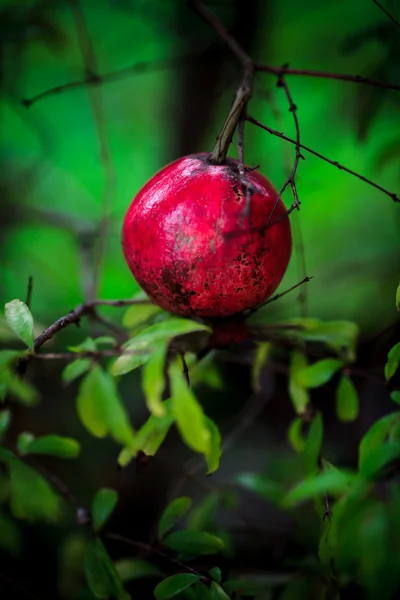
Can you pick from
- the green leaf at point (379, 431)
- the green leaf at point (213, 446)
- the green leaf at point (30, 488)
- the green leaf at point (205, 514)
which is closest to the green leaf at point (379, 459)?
the green leaf at point (379, 431)

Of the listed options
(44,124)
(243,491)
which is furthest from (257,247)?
(44,124)

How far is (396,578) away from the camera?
1.38ft

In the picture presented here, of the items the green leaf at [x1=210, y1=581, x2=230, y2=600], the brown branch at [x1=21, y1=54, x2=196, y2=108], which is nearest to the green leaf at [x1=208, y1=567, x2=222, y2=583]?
the green leaf at [x1=210, y1=581, x2=230, y2=600]

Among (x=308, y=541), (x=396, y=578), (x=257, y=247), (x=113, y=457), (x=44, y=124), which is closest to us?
(x=396, y=578)

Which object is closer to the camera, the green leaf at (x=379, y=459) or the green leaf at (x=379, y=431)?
the green leaf at (x=379, y=459)

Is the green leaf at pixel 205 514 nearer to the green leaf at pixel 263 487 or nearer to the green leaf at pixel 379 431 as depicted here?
the green leaf at pixel 263 487

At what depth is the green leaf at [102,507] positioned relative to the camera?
2.44 feet

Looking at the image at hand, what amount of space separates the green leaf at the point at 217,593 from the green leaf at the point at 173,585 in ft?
0.06

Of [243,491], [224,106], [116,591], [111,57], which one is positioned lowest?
[243,491]

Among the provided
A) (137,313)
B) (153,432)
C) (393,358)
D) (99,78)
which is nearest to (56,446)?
(153,432)

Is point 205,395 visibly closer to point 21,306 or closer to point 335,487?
point 21,306

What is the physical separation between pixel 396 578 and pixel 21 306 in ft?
1.59

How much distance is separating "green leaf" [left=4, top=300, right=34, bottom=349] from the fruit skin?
15 centimetres

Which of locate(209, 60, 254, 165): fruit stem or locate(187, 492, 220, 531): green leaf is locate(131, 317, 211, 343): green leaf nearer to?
locate(209, 60, 254, 165): fruit stem
